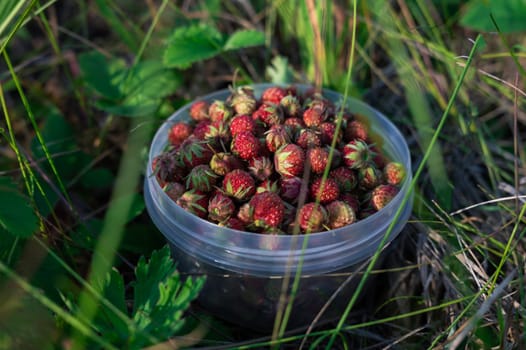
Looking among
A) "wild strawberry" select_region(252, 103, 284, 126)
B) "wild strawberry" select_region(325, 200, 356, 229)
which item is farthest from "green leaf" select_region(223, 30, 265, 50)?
"wild strawberry" select_region(325, 200, 356, 229)

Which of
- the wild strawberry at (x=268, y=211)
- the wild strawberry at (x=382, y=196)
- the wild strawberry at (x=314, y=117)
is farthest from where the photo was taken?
the wild strawberry at (x=314, y=117)

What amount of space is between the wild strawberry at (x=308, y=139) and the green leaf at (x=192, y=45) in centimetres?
57

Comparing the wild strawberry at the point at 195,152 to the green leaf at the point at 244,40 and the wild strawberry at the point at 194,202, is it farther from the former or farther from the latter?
the green leaf at the point at 244,40

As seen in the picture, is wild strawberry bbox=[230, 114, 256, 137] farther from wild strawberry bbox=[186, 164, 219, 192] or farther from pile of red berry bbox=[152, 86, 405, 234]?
wild strawberry bbox=[186, 164, 219, 192]

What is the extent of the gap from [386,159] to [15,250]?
984 mm

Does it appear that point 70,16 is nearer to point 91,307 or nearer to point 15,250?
point 15,250

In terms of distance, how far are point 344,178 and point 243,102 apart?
1.15 ft

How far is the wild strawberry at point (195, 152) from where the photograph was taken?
1.26 meters

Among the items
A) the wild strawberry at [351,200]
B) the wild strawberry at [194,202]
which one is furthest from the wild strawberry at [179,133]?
the wild strawberry at [351,200]

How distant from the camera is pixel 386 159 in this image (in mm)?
1444

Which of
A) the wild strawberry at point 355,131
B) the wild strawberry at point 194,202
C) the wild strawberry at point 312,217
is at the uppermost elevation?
the wild strawberry at point 194,202

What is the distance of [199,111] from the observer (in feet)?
4.83

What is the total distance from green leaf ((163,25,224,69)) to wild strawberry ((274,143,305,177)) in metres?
0.61

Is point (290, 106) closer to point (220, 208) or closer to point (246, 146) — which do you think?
point (246, 146)
